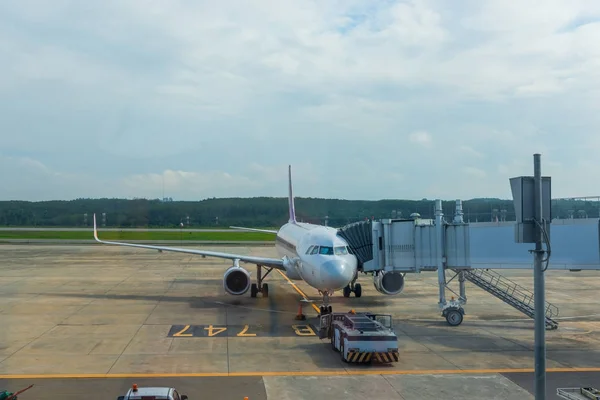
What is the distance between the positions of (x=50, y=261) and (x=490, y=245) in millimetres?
43748

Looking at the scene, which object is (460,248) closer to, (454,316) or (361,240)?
(454,316)

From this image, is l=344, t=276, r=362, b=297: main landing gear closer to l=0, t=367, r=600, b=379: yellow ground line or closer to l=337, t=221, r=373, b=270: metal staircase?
l=337, t=221, r=373, b=270: metal staircase

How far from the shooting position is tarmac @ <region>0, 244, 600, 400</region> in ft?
50.1

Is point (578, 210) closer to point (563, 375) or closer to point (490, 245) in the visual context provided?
point (490, 245)

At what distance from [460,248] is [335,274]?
5.63 m

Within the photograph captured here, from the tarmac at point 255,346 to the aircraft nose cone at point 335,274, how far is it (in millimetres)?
1993

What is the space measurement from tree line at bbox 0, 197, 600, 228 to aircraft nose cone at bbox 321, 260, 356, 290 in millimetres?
20486

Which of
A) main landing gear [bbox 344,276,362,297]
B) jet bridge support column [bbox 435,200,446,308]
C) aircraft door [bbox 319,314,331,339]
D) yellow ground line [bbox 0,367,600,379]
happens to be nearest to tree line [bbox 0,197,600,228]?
main landing gear [bbox 344,276,362,297]

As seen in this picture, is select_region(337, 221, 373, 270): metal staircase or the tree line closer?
select_region(337, 221, 373, 270): metal staircase

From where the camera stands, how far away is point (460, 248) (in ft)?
81.0

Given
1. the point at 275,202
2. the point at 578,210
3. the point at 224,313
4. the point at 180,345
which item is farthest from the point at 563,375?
the point at 275,202

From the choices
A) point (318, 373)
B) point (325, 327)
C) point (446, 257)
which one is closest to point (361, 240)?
point (446, 257)

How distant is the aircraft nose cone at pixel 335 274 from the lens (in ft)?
77.4

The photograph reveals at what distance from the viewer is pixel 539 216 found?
8.18 m
